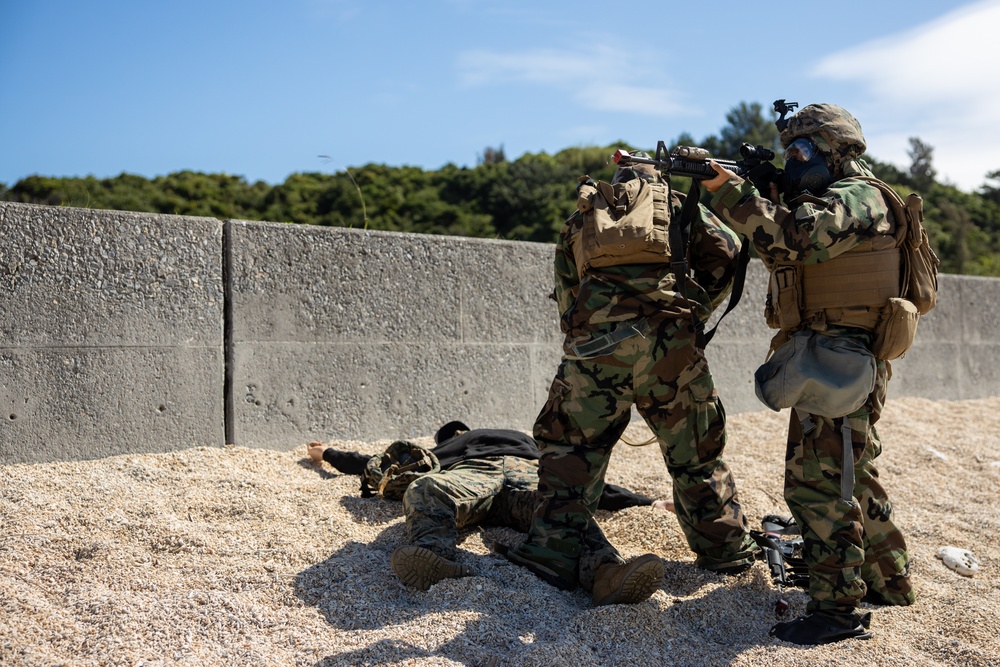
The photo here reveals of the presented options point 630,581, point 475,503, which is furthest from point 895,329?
point 475,503

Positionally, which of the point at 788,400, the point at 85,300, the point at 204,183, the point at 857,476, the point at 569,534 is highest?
the point at 204,183

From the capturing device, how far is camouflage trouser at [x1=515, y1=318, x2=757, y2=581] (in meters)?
3.44

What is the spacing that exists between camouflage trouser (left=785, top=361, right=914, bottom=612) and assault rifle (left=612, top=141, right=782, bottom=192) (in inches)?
31.5

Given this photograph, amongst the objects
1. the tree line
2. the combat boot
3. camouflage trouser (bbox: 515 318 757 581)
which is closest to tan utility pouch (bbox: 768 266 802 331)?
camouflage trouser (bbox: 515 318 757 581)

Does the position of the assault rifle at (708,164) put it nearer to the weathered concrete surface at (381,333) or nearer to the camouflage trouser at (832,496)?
the camouflage trouser at (832,496)

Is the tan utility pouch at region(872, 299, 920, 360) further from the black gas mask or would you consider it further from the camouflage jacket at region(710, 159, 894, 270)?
the black gas mask

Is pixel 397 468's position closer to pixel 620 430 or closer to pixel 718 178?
pixel 620 430

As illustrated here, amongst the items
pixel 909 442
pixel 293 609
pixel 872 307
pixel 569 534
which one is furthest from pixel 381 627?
pixel 909 442

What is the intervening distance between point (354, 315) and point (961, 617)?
128 inches

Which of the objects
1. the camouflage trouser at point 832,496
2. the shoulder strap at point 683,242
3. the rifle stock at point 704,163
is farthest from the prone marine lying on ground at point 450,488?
the rifle stock at point 704,163

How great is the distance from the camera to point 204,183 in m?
14.4

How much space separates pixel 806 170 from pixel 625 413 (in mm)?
1129

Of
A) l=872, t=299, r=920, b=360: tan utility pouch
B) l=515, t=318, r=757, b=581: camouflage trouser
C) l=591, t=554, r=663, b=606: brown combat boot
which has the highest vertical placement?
l=872, t=299, r=920, b=360: tan utility pouch

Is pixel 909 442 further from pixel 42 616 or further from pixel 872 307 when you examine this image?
pixel 42 616
